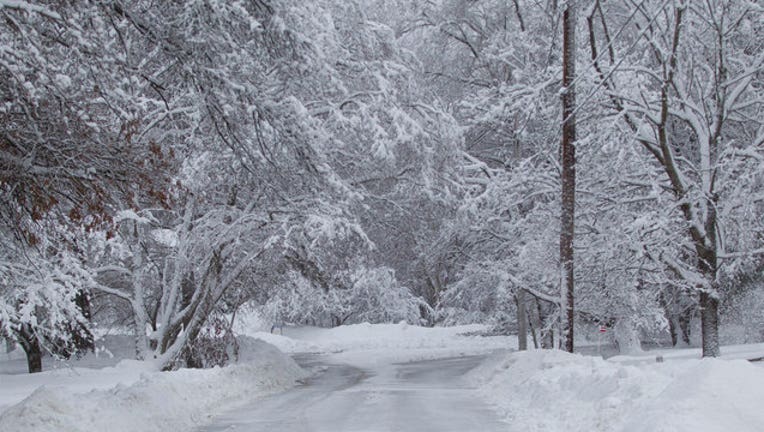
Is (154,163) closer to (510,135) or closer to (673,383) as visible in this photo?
(673,383)

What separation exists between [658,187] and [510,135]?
9538 millimetres

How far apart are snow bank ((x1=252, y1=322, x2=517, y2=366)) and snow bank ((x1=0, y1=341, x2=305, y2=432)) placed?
20.8 m

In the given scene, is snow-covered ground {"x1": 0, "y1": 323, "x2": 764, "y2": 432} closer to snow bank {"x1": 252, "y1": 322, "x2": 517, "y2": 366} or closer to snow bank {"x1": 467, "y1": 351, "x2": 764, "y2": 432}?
snow bank {"x1": 467, "y1": 351, "x2": 764, "y2": 432}

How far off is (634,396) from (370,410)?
16.5 feet

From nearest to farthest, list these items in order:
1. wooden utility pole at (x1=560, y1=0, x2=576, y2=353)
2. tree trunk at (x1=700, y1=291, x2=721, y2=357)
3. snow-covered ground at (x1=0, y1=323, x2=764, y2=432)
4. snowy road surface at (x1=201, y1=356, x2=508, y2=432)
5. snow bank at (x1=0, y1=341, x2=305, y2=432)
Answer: snow-covered ground at (x1=0, y1=323, x2=764, y2=432)
snow bank at (x1=0, y1=341, x2=305, y2=432)
snowy road surface at (x1=201, y1=356, x2=508, y2=432)
wooden utility pole at (x1=560, y1=0, x2=576, y2=353)
tree trunk at (x1=700, y1=291, x2=721, y2=357)

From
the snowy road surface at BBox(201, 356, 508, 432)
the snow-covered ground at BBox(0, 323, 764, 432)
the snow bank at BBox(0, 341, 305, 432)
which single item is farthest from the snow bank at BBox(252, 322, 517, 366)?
the snow bank at BBox(0, 341, 305, 432)

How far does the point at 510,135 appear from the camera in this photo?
2669 cm

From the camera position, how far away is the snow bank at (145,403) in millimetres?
9344

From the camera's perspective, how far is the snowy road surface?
36.1 feet

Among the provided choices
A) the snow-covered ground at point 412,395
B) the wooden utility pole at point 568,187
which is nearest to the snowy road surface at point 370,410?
the snow-covered ground at point 412,395

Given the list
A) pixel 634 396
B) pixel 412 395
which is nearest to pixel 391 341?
pixel 412 395

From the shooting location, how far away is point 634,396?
9242mm

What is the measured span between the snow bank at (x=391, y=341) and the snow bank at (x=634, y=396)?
24.2m

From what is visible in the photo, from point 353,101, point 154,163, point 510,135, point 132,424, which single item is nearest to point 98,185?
point 154,163
